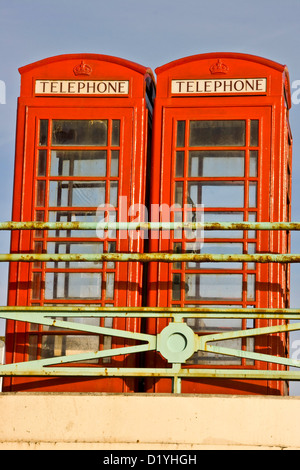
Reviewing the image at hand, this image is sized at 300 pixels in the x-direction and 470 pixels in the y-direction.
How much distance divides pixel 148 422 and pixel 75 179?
8.79 feet

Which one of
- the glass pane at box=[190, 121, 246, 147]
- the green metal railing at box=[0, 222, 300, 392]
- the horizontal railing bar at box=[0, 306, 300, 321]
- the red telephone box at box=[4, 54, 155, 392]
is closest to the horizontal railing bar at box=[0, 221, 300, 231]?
the green metal railing at box=[0, 222, 300, 392]

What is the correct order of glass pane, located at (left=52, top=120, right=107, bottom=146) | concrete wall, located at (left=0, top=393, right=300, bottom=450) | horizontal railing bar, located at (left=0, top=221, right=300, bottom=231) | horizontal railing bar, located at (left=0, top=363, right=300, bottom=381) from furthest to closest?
glass pane, located at (left=52, top=120, right=107, bottom=146) → horizontal railing bar, located at (left=0, top=221, right=300, bottom=231) → horizontal railing bar, located at (left=0, top=363, right=300, bottom=381) → concrete wall, located at (left=0, top=393, right=300, bottom=450)

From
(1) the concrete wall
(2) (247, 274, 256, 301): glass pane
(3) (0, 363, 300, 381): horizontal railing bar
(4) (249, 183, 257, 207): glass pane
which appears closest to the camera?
(1) the concrete wall

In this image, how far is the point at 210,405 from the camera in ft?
16.3

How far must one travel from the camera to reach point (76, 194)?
703cm

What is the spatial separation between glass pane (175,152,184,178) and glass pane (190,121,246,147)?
135 millimetres

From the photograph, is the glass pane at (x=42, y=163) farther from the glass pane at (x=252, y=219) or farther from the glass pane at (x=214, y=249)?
the glass pane at (x=252, y=219)

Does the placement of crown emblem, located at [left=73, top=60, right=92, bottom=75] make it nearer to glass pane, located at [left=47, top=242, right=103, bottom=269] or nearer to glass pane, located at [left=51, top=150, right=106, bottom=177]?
glass pane, located at [left=51, top=150, right=106, bottom=177]

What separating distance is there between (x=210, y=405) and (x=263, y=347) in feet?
5.51

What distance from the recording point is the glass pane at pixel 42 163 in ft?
23.2

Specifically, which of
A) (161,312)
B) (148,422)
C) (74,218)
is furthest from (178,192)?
(148,422)

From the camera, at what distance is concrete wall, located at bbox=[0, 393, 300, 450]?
16.1 ft

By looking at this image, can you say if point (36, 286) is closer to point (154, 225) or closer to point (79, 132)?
point (79, 132)

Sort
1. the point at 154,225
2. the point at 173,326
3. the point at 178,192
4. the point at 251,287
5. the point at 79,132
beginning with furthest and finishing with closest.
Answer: the point at 79,132
the point at 178,192
the point at 251,287
the point at 154,225
the point at 173,326
